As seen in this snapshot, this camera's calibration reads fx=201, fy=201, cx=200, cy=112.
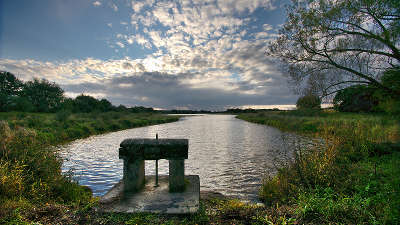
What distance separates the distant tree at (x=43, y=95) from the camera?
47.4m

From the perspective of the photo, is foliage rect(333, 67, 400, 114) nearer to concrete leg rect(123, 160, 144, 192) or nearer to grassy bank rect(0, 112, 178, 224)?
concrete leg rect(123, 160, 144, 192)

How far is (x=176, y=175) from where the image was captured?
15.1 feet

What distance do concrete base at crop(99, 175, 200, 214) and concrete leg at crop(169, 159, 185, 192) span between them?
0.13 m

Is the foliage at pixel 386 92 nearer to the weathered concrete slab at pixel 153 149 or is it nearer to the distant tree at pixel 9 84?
the weathered concrete slab at pixel 153 149

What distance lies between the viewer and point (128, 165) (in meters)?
4.56

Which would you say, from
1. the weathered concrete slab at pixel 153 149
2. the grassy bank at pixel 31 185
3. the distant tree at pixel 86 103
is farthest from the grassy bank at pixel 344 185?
the distant tree at pixel 86 103

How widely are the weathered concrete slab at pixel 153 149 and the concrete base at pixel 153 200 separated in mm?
816

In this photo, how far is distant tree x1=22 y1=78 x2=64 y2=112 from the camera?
4744 cm

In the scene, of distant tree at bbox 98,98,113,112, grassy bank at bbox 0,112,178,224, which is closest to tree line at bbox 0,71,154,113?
distant tree at bbox 98,98,113,112

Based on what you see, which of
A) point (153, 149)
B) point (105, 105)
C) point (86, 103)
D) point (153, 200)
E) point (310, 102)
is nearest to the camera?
point (153, 200)

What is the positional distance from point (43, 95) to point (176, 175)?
59.0 meters

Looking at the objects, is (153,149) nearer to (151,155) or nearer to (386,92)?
(151,155)

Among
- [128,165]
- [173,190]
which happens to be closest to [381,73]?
[173,190]

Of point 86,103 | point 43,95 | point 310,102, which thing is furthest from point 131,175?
point 86,103
